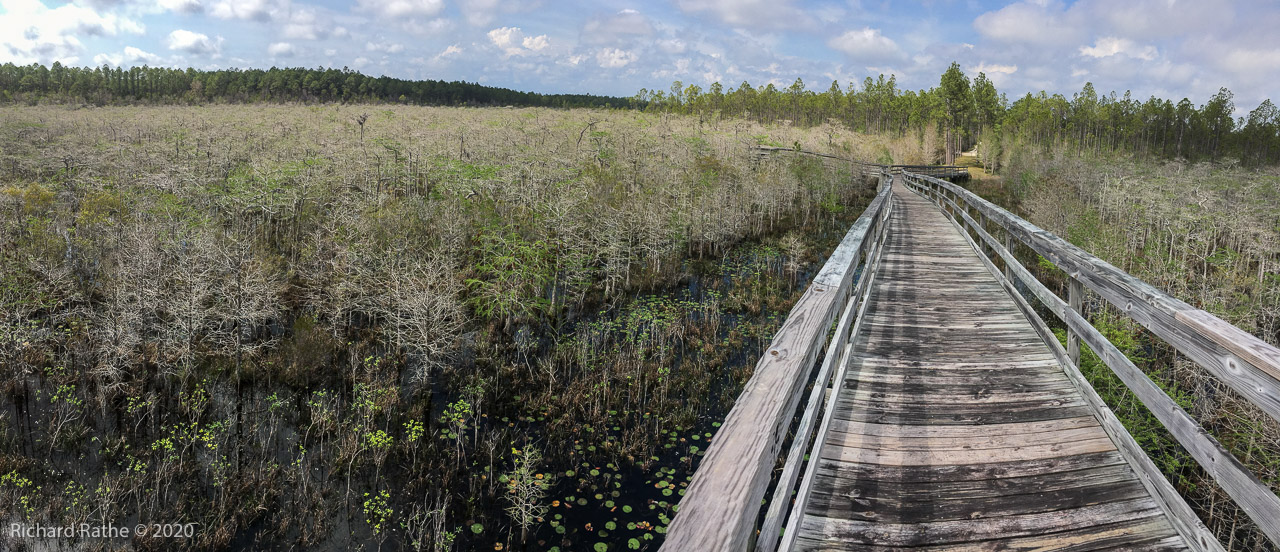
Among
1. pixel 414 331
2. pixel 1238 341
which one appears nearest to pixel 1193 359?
pixel 1238 341

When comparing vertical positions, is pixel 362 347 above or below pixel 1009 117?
below

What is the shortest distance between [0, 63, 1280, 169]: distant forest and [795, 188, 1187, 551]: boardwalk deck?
49806 millimetres

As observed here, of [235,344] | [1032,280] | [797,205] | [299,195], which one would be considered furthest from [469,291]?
[797,205]

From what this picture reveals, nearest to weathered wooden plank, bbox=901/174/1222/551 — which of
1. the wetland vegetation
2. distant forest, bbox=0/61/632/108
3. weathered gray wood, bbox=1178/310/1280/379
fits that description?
weathered gray wood, bbox=1178/310/1280/379

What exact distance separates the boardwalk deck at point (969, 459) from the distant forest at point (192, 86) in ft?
163

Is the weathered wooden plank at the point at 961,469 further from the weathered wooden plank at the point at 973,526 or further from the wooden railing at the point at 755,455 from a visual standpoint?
the wooden railing at the point at 755,455

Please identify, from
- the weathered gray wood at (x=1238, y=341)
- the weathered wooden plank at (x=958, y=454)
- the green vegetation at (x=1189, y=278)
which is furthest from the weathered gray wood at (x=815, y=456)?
the green vegetation at (x=1189, y=278)

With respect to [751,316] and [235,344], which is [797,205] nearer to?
[751,316]

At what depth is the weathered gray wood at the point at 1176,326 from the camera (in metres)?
1.96

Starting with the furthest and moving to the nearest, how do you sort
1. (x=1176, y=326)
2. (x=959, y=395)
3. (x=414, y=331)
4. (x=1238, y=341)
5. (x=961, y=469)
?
1. (x=414, y=331)
2. (x=959, y=395)
3. (x=961, y=469)
4. (x=1176, y=326)
5. (x=1238, y=341)

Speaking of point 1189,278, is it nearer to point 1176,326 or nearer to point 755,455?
point 1176,326

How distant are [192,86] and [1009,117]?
92931 millimetres

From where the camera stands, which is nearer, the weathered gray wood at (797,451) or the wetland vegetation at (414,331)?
the weathered gray wood at (797,451)

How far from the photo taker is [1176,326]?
99.0 inches
